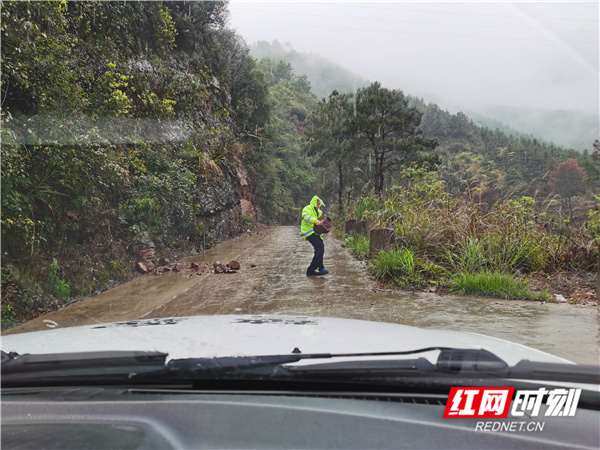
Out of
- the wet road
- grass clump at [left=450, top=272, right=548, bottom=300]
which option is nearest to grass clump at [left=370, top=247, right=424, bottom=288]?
the wet road

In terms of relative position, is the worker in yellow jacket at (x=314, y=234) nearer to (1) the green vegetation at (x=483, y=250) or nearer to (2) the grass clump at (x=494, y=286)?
(1) the green vegetation at (x=483, y=250)

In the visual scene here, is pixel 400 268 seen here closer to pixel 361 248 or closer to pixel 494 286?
pixel 494 286

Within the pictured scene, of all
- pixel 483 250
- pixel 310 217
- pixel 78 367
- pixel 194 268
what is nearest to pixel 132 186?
pixel 194 268

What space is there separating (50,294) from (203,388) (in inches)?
263

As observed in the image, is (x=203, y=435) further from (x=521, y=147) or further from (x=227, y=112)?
(x=521, y=147)

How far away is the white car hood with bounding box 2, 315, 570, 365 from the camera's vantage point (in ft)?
5.86

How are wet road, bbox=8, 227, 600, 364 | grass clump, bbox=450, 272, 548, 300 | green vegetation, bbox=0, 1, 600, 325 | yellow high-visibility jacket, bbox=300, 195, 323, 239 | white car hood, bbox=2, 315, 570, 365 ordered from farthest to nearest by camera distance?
1. yellow high-visibility jacket, bbox=300, 195, 323, 239
2. grass clump, bbox=450, 272, 548, 300
3. green vegetation, bbox=0, 1, 600, 325
4. wet road, bbox=8, 227, 600, 364
5. white car hood, bbox=2, 315, 570, 365

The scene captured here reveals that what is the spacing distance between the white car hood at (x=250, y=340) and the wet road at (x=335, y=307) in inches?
110

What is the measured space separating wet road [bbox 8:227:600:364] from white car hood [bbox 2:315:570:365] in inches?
110

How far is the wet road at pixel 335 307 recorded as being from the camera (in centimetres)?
501

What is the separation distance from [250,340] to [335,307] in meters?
4.55

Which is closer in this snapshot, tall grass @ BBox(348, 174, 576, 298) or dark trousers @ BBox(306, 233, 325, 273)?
tall grass @ BBox(348, 174, 576, 298)

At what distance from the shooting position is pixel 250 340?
2.07 metres

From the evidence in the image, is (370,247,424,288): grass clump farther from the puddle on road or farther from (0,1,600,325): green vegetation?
the puddle on road
